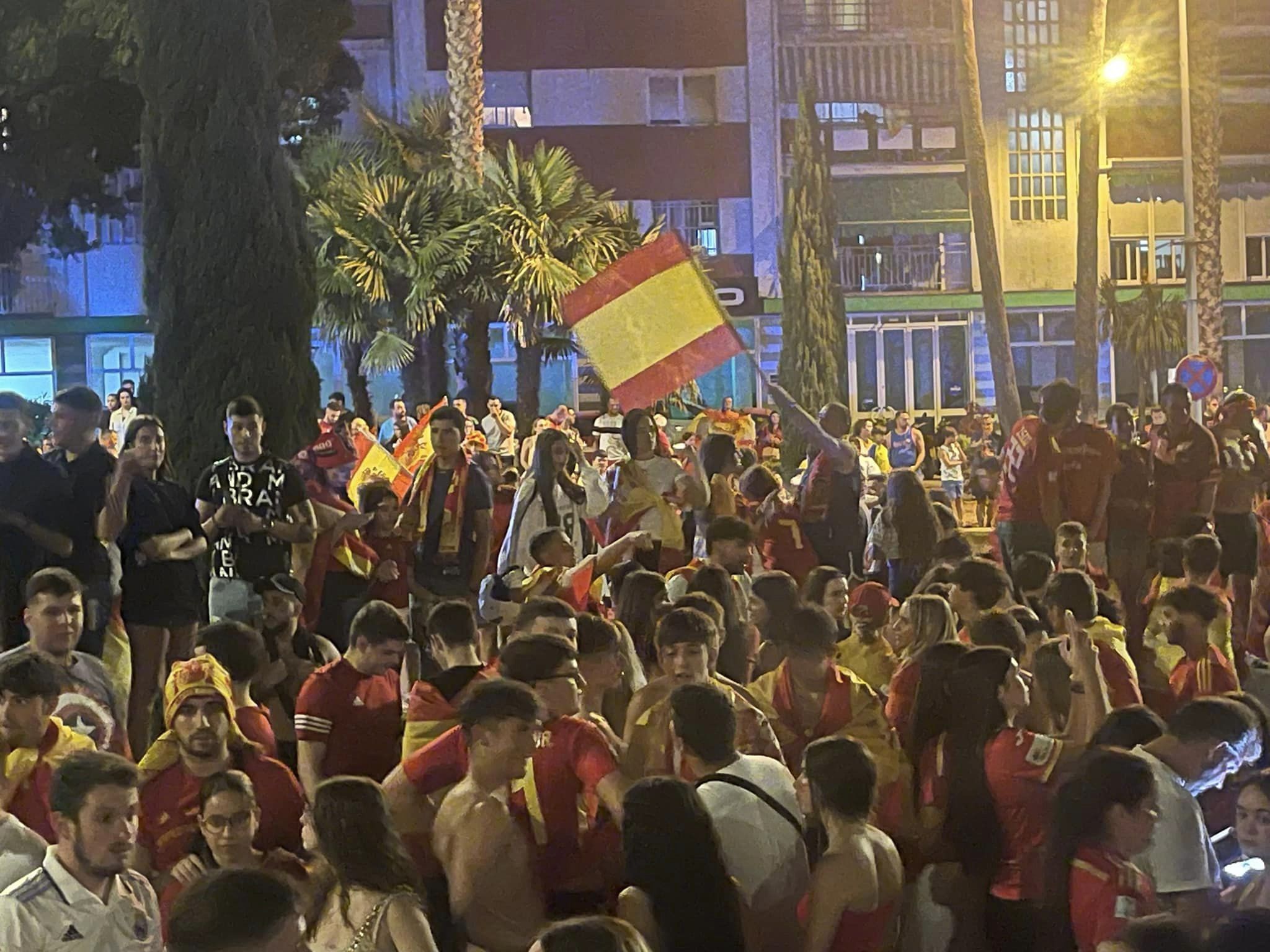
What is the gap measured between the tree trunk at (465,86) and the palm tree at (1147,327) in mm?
14847

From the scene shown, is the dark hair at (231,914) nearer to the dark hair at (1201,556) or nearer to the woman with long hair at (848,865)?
the woman with long hair at (848,865)

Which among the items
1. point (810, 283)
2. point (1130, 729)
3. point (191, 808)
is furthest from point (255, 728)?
point (810, 283)

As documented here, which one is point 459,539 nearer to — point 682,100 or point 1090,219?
point 1090,219

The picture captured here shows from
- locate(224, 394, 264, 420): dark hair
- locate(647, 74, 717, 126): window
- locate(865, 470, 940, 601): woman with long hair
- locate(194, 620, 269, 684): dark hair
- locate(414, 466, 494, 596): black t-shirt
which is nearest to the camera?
locate(194, 620, 269, 684): dark hair

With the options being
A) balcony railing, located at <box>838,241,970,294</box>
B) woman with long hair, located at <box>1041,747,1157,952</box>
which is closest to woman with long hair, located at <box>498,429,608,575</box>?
woman with long hair, located at <box>1041,747,1157,952</box>

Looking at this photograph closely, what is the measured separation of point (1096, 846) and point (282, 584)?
4910 mm

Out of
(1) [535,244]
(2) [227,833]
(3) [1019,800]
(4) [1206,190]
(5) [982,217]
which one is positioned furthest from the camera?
(4) [1206,190]

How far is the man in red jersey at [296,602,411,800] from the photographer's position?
6.71 m

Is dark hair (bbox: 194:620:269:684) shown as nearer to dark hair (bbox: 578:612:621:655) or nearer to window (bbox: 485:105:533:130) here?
dark hair (bbox: 578:612:621:655)

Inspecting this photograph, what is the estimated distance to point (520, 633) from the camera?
6.57 metres

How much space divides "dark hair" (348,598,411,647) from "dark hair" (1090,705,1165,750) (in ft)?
7.82

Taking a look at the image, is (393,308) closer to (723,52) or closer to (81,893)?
(723,52)

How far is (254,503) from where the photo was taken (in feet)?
30.3

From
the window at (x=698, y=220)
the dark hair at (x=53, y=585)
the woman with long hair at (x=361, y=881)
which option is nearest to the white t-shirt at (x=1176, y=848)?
the woman with long hair at (x=361, y=881)
